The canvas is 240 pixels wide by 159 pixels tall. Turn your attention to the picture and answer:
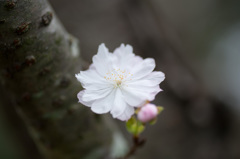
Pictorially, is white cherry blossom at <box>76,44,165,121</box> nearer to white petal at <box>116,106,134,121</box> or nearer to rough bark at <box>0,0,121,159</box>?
white petal at <box>116,106,134,121</box>

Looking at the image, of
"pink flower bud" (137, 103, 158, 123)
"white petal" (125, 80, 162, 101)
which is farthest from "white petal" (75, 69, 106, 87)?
"pink flower bud" (137, 103, 158, 123)

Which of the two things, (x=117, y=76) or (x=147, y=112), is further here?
(x=117, y=76)

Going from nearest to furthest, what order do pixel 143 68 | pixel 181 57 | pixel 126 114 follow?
pixel 126 114, pixel 143 68, pixel 181 57

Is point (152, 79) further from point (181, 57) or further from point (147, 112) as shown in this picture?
point (181, 57)

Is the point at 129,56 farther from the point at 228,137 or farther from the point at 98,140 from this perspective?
the point at 228,137

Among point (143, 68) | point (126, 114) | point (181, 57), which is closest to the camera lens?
point (126, 114)

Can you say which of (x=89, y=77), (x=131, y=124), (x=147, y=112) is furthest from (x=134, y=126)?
(x=89, y=77)
